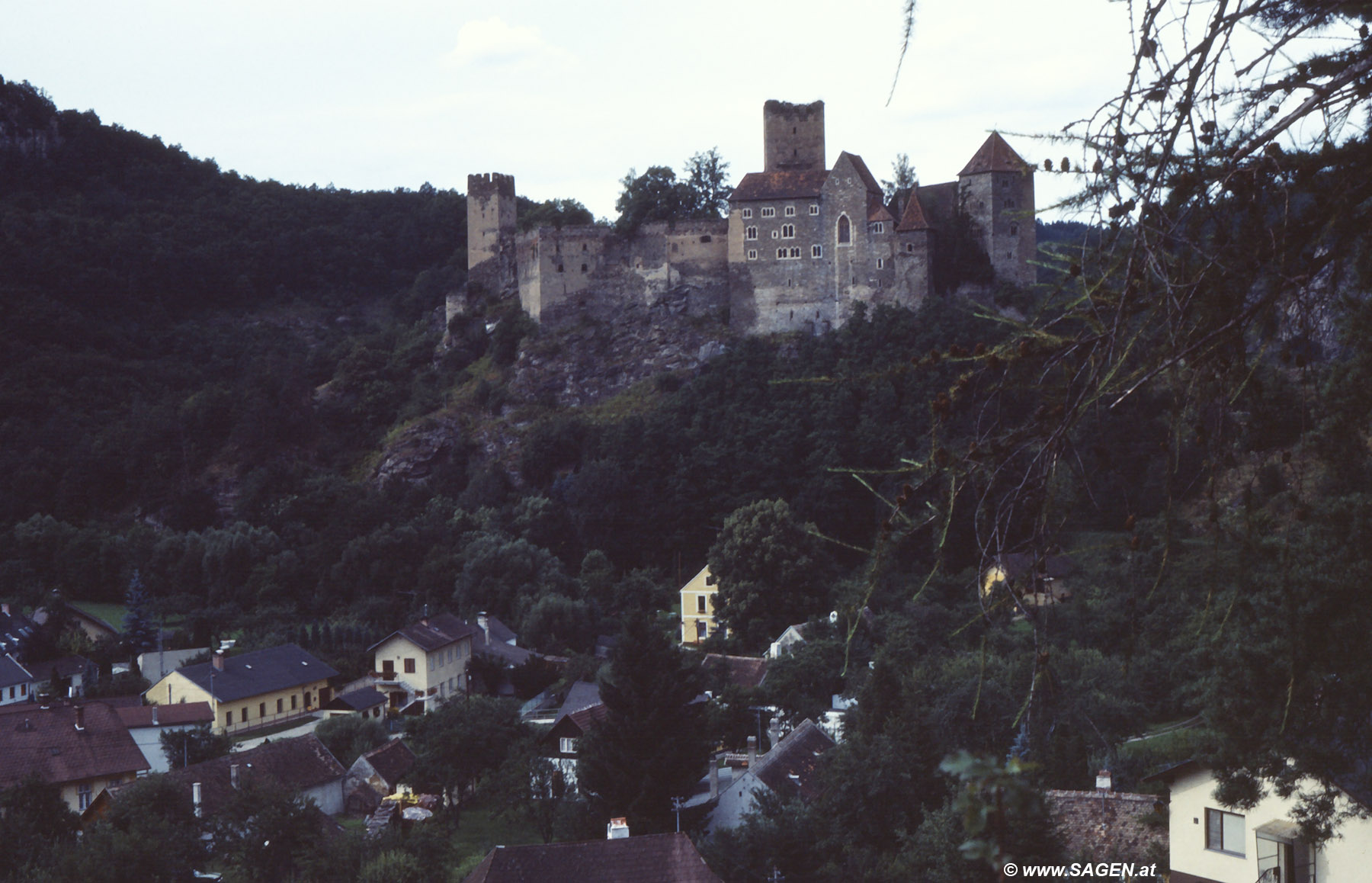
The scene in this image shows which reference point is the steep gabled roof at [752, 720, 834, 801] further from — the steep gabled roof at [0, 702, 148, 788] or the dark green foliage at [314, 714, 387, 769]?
the steep gabled roof at [0, 702, 148, 788]

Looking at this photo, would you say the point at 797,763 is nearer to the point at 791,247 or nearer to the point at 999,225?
the point at 999,225

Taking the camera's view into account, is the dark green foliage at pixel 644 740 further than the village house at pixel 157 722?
No

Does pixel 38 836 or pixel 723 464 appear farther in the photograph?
pixel 723 464

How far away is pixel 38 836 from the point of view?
20.1 m

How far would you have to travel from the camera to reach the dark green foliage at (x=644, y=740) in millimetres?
21984

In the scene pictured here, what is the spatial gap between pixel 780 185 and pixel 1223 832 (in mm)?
39237

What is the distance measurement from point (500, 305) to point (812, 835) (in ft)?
135

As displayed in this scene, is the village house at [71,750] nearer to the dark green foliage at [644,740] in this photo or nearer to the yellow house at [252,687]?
the yellow house at [252,687]

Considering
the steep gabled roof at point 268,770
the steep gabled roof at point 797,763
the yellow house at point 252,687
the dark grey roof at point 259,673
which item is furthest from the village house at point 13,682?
the steep gabled roof at point 797,763

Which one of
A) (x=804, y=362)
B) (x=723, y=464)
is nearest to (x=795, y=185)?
(x=804, y=362)

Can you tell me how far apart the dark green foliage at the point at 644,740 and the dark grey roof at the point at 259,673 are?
14066mm

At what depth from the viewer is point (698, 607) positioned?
1602 inches

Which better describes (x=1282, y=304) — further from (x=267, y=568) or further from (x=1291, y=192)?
(x=267, y=568)

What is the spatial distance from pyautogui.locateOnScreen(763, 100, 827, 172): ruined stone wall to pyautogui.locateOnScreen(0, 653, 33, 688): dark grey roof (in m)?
31.5
